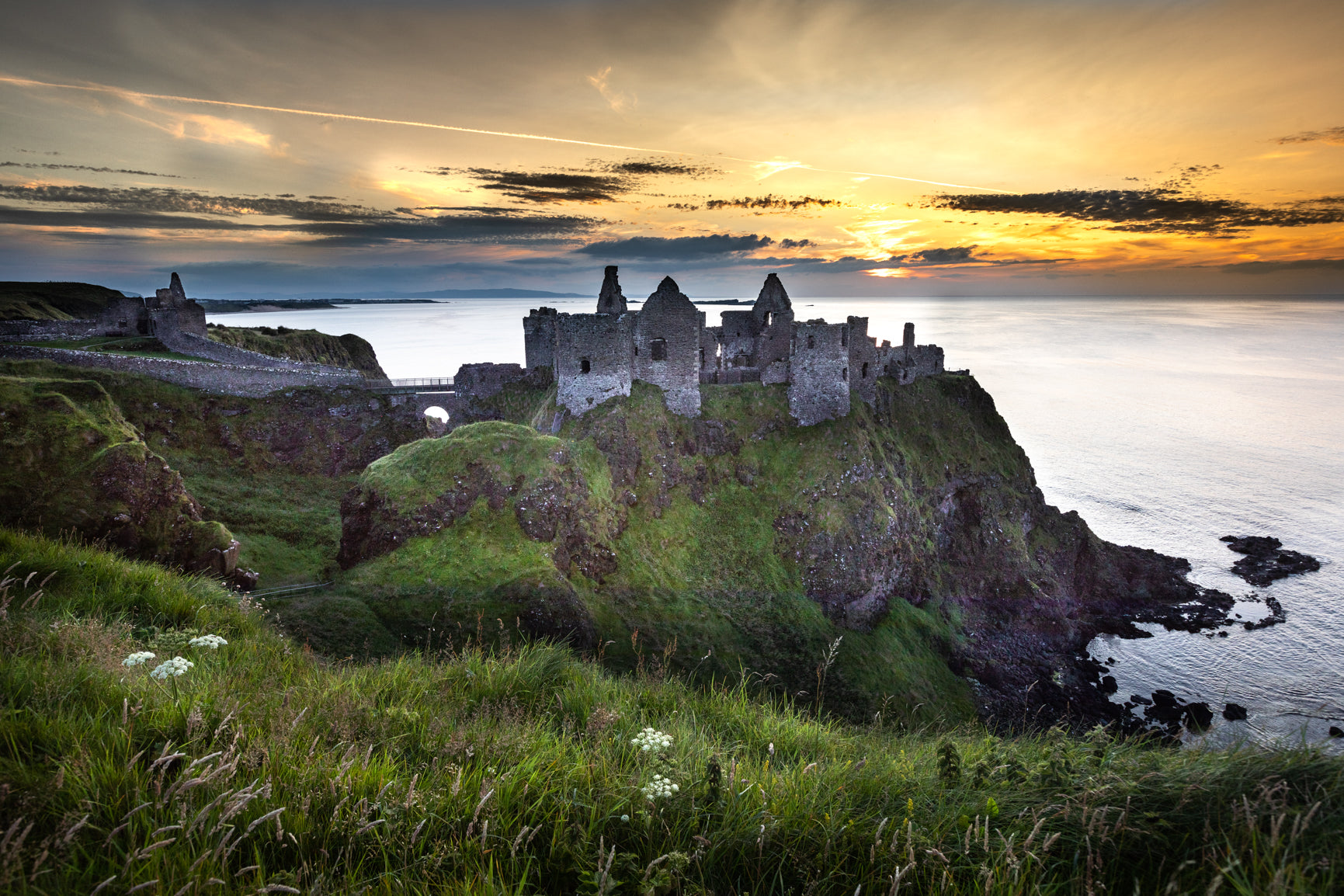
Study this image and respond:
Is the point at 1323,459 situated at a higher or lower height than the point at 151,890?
lower

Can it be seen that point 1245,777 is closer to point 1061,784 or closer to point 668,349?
point 1061,784

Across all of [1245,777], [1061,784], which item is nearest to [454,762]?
[1061,784]

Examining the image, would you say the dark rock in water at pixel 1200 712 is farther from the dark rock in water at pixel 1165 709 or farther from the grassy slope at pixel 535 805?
the grassy slope at pixel 535 805

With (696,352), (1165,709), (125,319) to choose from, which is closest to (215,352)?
(125,319)

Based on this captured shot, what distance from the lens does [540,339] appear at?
142ft

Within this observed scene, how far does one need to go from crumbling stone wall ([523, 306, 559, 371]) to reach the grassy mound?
733 inches

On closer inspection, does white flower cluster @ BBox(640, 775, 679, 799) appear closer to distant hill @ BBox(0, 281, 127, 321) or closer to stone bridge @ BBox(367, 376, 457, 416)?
stone bridge @ BBox(367, 376, 457, 416)

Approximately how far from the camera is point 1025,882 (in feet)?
11.3

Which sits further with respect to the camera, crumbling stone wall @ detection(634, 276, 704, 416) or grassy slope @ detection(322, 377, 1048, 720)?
crumbling stone wall @ detection(634, 276, 704, 416)

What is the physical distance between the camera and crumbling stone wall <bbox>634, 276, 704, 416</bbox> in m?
35.5

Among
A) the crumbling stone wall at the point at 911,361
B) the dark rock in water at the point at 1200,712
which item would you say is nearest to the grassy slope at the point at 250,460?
the crumbling stone wall at the point at 911,361

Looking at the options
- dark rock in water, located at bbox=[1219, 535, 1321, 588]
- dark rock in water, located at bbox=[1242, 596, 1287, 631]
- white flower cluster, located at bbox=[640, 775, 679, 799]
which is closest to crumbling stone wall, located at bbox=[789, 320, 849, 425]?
white flower cluster, located at bbox=[640, 775, 679, 799]

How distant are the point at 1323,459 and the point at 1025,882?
386 feet

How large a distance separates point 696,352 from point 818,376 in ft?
29.0
